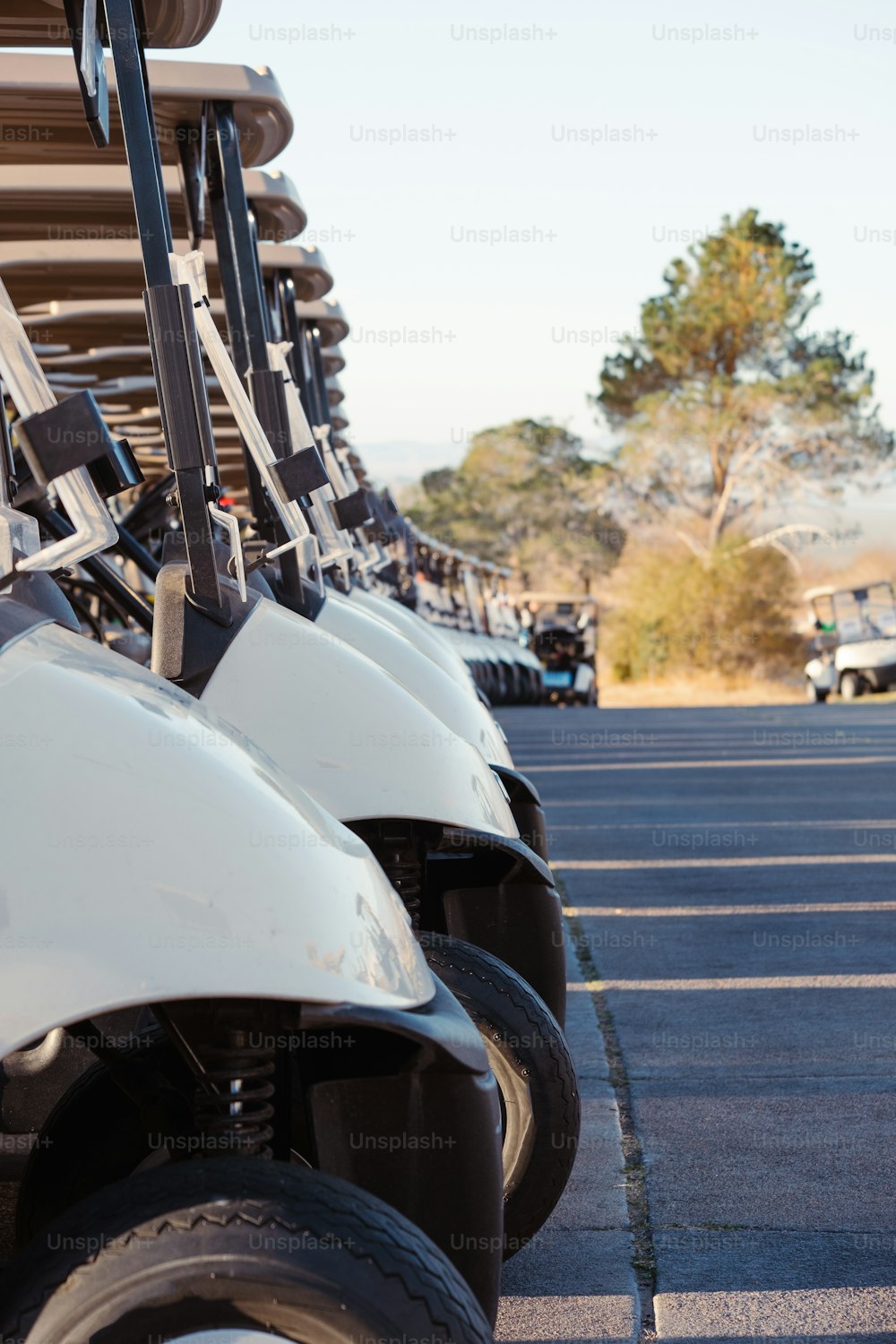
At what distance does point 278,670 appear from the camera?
3.03 metres

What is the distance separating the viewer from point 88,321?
6000 mm

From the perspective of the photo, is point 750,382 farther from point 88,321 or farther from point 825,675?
point 88,321

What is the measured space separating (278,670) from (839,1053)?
212 cm

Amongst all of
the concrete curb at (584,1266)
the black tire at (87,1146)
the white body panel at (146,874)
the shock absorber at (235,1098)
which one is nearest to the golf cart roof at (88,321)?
the concrete curb at (584,1266)

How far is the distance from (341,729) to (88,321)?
3502 mm

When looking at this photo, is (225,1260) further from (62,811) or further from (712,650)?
(712,650)

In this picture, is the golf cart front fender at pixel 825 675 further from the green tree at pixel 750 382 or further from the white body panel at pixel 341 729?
the white body panel at pixel 341 729

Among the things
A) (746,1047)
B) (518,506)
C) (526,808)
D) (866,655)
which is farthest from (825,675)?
(518,506)

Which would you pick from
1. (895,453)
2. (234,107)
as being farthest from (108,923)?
(895,453)

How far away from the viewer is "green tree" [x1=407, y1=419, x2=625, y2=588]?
67.1 meters

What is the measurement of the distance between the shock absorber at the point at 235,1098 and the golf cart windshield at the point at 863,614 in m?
31.5

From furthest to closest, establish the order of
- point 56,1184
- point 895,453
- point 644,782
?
1. point 895,453
2. point 644,782
3. point 56,1184

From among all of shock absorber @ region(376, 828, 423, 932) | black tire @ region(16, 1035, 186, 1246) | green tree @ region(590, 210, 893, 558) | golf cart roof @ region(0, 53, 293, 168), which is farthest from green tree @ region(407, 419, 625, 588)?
black tire @ region(16, 1035, 186, 1246)

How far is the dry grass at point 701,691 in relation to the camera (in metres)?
36.7
